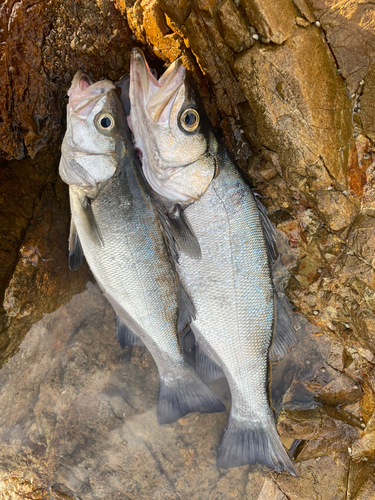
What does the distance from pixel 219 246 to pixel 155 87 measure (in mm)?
1401

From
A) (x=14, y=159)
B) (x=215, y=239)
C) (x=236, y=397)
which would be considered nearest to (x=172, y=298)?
(x=215, y=239)

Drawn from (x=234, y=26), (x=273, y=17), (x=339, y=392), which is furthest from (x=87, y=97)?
(x=339, y=392)

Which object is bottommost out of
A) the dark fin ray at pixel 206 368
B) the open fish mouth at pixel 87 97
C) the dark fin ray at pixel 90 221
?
the dark fin ray at pixel 206 368

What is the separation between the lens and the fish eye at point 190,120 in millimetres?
2514

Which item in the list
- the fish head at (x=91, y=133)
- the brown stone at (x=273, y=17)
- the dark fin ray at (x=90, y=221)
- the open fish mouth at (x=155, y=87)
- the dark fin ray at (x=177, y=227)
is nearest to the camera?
the brown stone at (x=273, y=17)

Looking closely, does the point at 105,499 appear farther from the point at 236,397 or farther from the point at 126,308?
the point at 126,308

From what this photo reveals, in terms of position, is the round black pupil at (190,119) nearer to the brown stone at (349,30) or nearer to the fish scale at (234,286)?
the fish scale at (234,286)

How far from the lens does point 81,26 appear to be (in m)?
2.75

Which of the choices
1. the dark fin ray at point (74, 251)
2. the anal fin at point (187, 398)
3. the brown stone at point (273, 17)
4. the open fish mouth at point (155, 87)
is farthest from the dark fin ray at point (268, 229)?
the dark fin ray at point (74, 251)

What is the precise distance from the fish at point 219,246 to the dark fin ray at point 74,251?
2.86ft

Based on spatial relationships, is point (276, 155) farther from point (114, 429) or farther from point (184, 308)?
point (114, 429)

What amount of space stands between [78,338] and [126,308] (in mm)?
827

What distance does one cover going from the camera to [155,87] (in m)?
2.50

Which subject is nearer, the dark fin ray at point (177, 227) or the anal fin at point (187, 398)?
the dark fin ray at point (177, 227)
